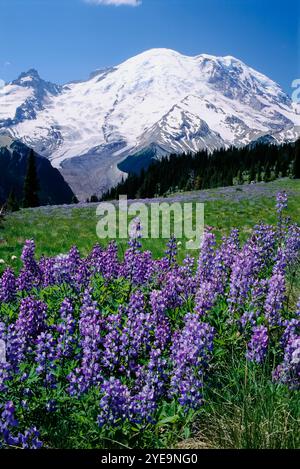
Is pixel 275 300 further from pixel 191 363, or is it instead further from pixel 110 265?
pixel 110 265

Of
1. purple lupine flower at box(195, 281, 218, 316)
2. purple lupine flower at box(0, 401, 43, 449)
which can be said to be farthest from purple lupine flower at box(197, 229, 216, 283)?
purple lupine flower at box(0, 401, 43, 449)

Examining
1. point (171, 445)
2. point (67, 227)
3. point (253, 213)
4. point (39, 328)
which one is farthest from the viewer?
point (253, 213)

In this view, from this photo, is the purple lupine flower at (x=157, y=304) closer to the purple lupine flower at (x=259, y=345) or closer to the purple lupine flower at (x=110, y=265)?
the purple lupine flower at (x=259, y=345)

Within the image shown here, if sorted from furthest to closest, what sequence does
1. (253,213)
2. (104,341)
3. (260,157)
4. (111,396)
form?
(260,157) → (253,213) → (104,341) → (111,396)

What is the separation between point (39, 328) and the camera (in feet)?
20.8

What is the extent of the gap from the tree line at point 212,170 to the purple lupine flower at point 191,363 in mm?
103038

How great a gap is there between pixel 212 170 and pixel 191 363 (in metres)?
124

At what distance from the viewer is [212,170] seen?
5010 inches

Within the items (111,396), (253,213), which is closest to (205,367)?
(111,396)

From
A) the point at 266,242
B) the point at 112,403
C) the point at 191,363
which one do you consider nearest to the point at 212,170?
the point at 266,242

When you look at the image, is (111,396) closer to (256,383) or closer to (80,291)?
(256,383)

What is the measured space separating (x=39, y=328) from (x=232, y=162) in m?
131

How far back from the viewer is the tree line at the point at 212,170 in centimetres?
11488

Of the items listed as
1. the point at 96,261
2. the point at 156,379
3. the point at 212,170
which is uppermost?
the point at 212,170
